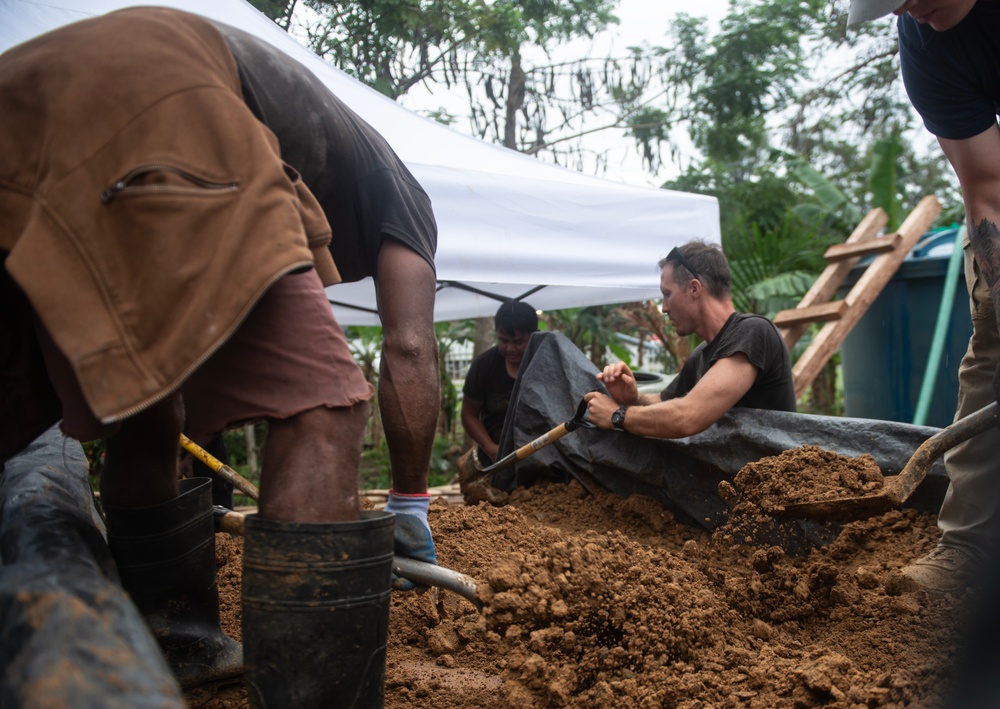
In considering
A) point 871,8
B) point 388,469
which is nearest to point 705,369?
point 871,8

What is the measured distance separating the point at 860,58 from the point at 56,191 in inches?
594

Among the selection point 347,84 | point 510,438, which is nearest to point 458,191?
point 347,84

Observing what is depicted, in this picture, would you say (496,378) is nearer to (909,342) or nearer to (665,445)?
(665,445)

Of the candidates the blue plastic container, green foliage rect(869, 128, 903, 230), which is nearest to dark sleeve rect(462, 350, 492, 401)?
the blue plastic container

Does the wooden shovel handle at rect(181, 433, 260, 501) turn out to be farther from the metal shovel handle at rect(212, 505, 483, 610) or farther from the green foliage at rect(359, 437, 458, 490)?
the green foliage at rect(359, 437, 458, 490)

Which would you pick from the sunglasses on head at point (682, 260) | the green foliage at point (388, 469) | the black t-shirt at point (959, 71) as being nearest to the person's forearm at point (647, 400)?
the sunglasses on head at point (682, 260)

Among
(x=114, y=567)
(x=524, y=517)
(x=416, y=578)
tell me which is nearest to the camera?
(x=114, y=567)

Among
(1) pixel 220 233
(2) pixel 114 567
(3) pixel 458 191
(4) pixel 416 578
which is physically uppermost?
(3) pixel 458 191

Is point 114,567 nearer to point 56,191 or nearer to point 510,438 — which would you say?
point 56,191

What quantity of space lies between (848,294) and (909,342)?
0.46 meters

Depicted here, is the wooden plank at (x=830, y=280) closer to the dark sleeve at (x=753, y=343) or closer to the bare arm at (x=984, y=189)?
the dark sleeve at (x=753, y=343)

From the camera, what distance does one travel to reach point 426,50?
6457 mm

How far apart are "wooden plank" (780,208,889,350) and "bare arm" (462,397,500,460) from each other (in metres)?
1.99

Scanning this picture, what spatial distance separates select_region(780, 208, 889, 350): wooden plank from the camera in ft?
16.4
